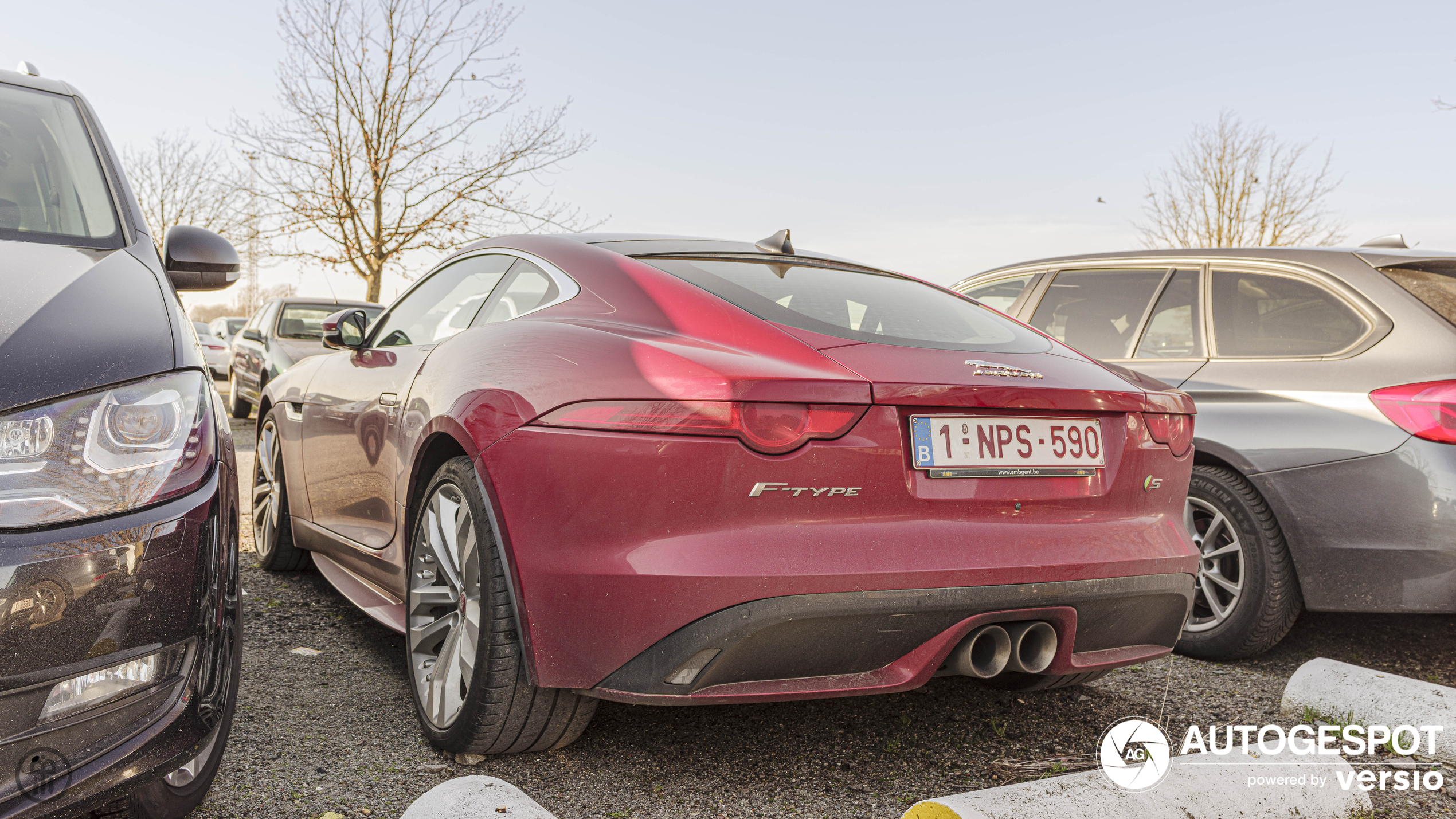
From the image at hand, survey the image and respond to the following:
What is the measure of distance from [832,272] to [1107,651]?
50.6 inches

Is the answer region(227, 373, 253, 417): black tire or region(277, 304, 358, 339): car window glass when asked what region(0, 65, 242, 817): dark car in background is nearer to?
region(277, 304, 358, 339): car window glass

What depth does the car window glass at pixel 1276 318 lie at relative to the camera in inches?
143

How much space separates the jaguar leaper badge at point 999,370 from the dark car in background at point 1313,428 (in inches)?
66.7

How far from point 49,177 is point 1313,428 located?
13.1 ft

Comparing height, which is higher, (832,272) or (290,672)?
(832,272)

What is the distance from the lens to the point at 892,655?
217 centimetres

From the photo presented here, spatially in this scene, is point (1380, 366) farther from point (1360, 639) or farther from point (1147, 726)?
point (1147, 726)

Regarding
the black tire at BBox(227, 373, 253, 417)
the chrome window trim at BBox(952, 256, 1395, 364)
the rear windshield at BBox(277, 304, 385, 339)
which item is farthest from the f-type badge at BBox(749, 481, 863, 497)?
the black tire at BBox(227, 373, 253, 417)

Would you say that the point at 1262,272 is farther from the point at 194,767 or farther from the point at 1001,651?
the point at 194,767

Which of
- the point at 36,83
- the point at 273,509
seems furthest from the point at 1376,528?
the point at 36,83

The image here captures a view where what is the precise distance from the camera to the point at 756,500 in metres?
2.03

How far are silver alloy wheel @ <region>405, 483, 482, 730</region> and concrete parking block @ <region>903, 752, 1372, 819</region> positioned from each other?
112cm

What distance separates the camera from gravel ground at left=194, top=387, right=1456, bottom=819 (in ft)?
7.77

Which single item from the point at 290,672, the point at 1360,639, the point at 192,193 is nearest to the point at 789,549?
the point at 290,672
